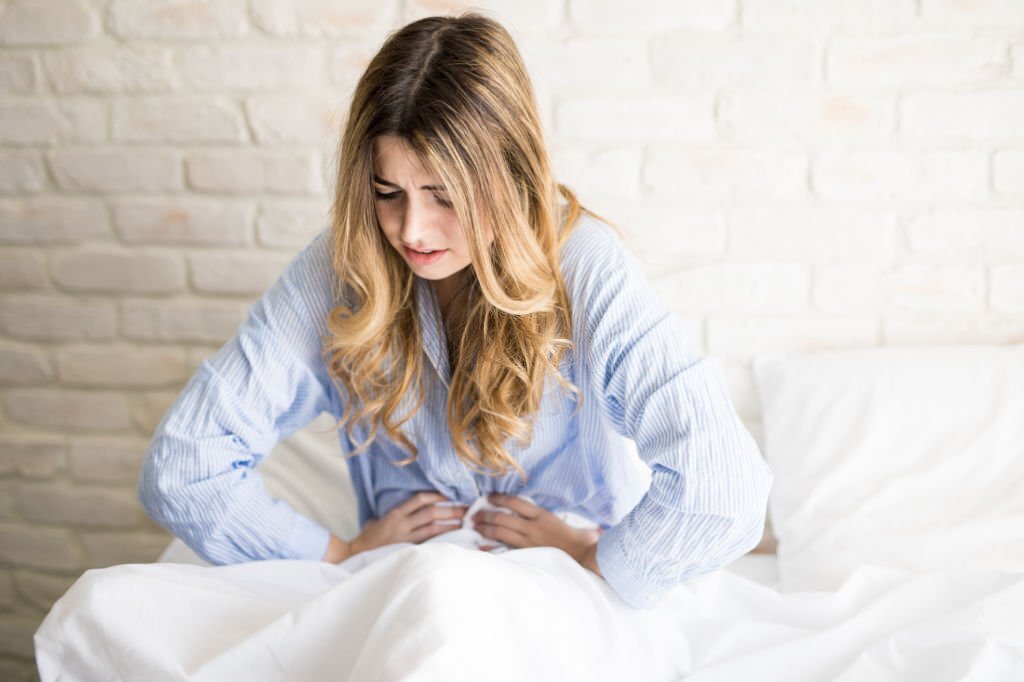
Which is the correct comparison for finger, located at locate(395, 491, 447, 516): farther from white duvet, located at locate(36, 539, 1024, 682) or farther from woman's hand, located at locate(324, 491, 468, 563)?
white duvet, located at locate(36, 539, 1024, 682)

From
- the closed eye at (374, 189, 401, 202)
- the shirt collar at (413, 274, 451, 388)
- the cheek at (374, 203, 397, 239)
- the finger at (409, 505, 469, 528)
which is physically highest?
the closed eye at (374, 189, 401, 202)

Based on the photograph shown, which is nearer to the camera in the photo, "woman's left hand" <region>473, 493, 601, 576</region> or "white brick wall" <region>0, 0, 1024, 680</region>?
"woman's left hand" <region>473, 493, 601, 576</region>

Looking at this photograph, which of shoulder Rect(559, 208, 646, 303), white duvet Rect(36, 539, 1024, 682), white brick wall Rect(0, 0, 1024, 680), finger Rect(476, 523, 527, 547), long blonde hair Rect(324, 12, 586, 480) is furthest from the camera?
white brick wall Rect(0, 0, 1024, 680)

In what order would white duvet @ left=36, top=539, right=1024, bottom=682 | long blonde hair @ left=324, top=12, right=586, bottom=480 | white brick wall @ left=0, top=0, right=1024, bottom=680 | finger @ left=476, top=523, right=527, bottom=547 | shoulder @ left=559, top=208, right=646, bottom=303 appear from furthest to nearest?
white brick wall @ left=0, top=0, right=1024, bottom=680 < finger @ left=476, top=523, right=527, bottom=547 < shoulder @ left=559, top=208, right=646, bottom=303 < long blonde hair @ left=324, top=12, right=586, bottom=480 < white duvet @ left=36, top=539, right=1024, bottom=682

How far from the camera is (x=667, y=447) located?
1048 mm

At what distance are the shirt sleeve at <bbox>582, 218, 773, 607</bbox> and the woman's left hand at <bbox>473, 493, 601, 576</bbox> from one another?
93 mm

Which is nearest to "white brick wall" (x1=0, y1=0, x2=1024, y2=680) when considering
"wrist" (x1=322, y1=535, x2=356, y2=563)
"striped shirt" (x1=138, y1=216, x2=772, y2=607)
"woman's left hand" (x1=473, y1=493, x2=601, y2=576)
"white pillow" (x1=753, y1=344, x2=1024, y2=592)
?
"white pillow" (x1=753, y1=344, x2=1024, y2=592)

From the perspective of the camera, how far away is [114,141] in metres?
1.64

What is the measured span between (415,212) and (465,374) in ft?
0.82

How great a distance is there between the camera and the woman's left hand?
3.98ft

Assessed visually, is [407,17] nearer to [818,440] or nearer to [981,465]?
[818,440]

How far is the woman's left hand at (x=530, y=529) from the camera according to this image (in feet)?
3.98

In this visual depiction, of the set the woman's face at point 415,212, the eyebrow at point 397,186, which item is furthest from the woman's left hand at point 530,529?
the eyebrow at point 397,186

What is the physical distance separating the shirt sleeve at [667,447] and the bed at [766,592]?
63 millimetres
